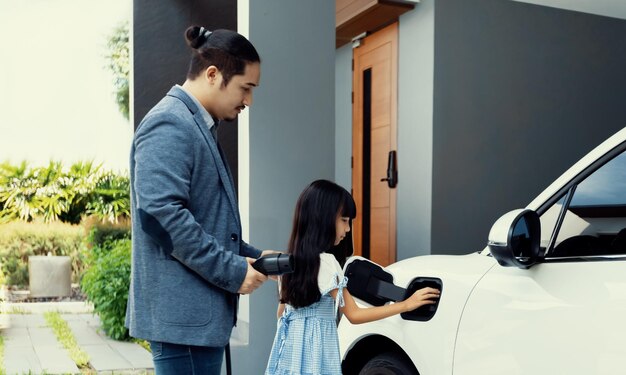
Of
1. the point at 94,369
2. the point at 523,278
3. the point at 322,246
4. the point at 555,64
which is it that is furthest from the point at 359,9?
the point at 523,278

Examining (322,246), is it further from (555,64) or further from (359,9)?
(555,64)

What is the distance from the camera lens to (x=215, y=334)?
1.88 metres

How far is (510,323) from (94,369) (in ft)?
13.3

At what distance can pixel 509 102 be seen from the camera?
271 inches

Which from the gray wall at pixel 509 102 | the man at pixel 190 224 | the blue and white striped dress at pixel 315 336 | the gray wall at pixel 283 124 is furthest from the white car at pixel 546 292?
the gray wall at pixel 509 102

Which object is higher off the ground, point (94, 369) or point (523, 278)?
point (523, 278)

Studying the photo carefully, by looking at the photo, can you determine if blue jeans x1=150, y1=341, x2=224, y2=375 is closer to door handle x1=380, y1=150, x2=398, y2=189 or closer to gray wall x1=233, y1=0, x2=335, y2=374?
gray wall x1=233, y1=0, x2=335, y2=374

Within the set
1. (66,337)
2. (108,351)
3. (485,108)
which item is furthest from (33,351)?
(485,108)

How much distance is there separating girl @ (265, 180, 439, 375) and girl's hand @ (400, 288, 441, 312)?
0.19 metres

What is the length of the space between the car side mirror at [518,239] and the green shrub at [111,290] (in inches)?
194

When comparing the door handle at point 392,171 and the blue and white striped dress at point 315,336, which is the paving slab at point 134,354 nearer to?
the door handle at point 392,171

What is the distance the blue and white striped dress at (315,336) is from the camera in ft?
9.07

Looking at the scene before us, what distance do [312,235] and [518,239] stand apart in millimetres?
929

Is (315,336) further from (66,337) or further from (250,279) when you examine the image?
(66,337)
